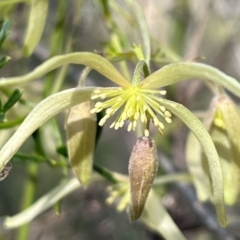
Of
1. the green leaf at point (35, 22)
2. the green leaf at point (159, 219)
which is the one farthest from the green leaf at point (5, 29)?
the green leaf at point (159, 219)

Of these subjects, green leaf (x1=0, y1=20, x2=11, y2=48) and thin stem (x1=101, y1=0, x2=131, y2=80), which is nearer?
green leaf (x1=0, y1=20, x2=11, y2=48)

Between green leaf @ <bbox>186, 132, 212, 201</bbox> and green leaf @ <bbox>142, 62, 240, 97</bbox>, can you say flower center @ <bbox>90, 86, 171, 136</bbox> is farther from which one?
green leaf @ <bbox>186, 132, 212, 201</bbox>

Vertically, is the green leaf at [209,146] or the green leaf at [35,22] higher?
the green leaf at [35,22]

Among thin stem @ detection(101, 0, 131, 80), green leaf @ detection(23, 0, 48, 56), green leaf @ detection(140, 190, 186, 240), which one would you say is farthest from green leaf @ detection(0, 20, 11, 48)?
green leaf @ detection(140, 190, 186, 240)

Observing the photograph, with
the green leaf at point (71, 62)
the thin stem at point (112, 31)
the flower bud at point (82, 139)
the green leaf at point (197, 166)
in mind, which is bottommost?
the green leaf at point (197, 166)

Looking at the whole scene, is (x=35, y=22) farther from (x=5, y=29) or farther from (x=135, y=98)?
(x=135, y=98)

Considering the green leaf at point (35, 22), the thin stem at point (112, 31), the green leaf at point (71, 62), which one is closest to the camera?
the green leaf at point (71, 62)

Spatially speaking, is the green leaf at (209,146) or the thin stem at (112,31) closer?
the green leaf at (209,146)

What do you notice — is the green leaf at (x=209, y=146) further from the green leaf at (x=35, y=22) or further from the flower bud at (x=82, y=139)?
the green leaf at (x=35, y=22)
